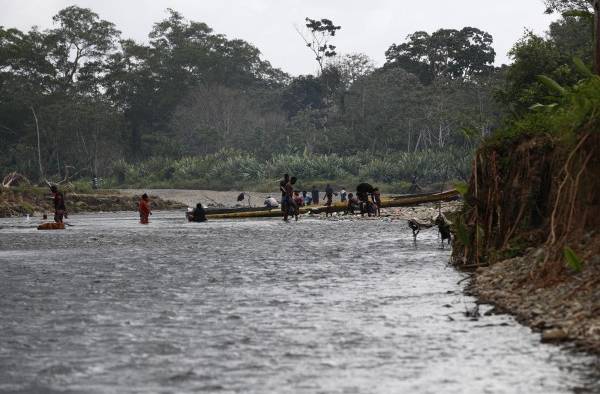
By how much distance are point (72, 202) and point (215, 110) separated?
36644 mm

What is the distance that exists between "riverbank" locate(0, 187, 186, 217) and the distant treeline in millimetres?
8185

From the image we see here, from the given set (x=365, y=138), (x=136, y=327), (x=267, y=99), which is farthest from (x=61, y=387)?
(x=267, y=99)

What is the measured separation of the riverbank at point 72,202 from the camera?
59.6 m

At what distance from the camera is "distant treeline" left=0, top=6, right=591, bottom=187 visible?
83625mm

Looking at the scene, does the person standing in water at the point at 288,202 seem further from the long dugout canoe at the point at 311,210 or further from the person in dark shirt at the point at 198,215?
the person in dark shirt at the point at 198,215

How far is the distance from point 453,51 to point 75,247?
74.0m

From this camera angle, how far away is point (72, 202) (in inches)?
2628

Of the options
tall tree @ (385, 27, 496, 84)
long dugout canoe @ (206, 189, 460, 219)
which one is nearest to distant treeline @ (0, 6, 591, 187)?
tall tree @ (385, 27, 496, 84)

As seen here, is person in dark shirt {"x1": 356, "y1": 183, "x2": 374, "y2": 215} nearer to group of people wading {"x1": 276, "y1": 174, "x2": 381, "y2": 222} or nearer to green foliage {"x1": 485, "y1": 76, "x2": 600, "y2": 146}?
group of people wading {"x1": 276, "y1": 174, "x2": 381, "y2": 222}

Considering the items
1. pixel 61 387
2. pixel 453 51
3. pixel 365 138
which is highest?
pixel 453 51

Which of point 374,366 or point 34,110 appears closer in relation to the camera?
point 374,366

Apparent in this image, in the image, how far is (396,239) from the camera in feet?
91.5

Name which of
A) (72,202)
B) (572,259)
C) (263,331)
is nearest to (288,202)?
(572,259)

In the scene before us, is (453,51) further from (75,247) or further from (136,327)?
(136,327)
